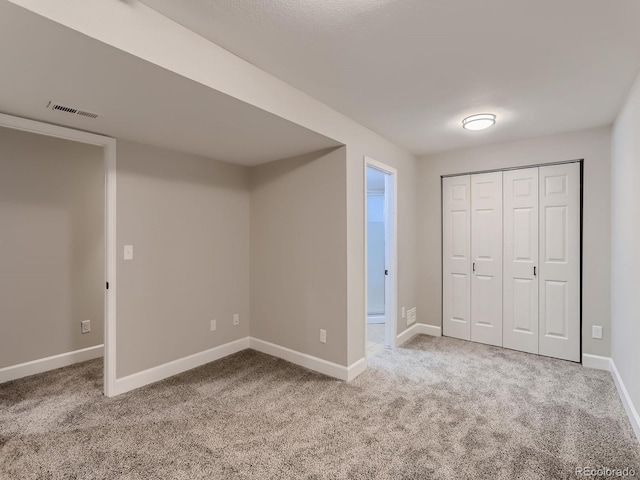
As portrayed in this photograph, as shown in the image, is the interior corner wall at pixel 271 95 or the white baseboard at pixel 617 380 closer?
the interior corner wall at pixel 271 95

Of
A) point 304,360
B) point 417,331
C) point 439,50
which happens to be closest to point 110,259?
point 304,360

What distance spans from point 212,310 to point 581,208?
393 cm

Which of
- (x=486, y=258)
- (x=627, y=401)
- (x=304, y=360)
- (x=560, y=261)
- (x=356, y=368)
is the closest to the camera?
(x=627, y=401)

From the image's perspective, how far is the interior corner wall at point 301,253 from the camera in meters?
2.95

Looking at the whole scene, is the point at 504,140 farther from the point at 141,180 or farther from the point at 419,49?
the point at 141,180

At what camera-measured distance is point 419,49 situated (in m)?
1.86

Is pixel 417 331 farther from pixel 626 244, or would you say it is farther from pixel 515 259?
pixel 626 244

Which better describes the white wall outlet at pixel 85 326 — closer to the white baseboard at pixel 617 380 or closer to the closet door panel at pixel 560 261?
the white baseboard at pixel 617 380

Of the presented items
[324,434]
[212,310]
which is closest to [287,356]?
[212,310]

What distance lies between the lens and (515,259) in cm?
357

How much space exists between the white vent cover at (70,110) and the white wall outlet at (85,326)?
2.26 metres

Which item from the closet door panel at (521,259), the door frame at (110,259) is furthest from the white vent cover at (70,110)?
the closet door panel at (521,259)

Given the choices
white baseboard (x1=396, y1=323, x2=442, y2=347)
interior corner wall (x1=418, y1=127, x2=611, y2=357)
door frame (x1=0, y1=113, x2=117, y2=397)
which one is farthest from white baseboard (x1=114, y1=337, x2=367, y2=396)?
interior corner wall (x1=418, y1=127, x2=611, y2=357)

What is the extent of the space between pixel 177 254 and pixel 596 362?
422 centimetres
